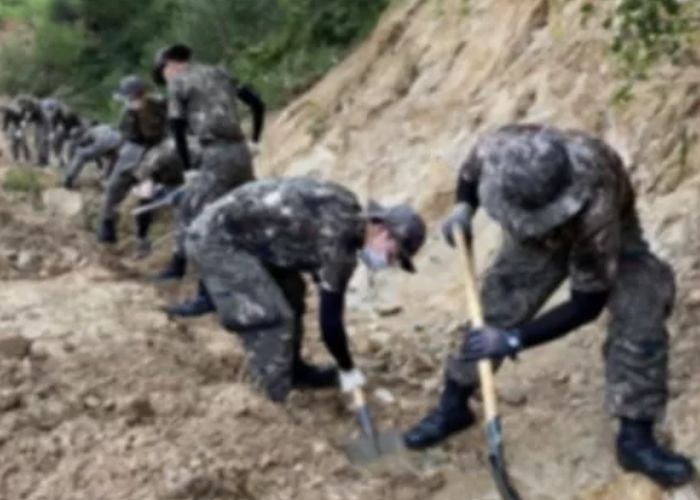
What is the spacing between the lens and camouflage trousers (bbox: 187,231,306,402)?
21.8 feet

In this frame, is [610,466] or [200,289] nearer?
[610,466]

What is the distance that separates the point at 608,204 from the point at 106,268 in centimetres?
501

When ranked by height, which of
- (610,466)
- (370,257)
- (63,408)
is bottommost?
(610,466)

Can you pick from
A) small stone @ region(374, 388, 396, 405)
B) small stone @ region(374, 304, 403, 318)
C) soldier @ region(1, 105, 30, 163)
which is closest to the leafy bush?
soldier @ region(1, 105, 30, 163)

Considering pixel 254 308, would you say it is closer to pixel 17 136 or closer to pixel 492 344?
pixel 492 344

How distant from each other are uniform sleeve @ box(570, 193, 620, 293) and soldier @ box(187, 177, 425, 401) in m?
0.82

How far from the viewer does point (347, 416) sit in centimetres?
675

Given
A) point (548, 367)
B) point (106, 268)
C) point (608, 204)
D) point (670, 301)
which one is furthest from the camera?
point (106, 268)

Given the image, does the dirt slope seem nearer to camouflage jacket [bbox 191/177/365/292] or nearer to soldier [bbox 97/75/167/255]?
soldier [bbox 97/75/167/255]

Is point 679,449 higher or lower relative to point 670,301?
lower

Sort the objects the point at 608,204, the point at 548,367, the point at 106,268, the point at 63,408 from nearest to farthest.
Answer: the point at 608,204 < the point at 63,408 < the point at 548,367 < the point at 106,268

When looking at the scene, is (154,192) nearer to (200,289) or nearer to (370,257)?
(200,289)

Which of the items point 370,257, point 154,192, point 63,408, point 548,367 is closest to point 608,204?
point 370,257

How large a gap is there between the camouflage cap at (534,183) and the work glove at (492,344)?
397 mm
